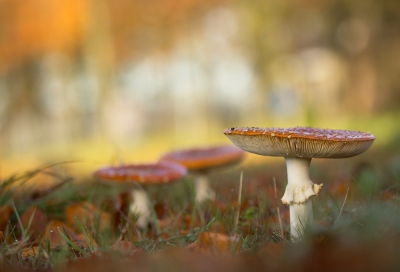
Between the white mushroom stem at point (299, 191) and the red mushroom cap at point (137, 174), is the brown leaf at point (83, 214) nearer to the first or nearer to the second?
the red mushroom cap at point (137, 174)

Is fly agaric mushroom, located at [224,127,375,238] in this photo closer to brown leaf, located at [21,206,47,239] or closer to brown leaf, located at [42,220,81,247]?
brown leaf, located at [42,220,81,247]

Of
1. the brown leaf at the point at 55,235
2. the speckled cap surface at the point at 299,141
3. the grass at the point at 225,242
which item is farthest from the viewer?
the brown leaf at the point at 55,235

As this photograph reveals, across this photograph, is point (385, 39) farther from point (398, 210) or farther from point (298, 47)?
point (398, 210)

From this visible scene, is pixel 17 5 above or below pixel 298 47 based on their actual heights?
above

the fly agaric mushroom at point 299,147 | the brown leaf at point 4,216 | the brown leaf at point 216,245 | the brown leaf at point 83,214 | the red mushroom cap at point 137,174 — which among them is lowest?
the brown leaf at point 83,214

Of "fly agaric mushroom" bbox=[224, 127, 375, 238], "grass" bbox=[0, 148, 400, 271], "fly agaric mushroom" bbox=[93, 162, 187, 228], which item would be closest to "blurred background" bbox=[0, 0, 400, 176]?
"fly agaric mushroom" bbox=[93, 162, 187, 228]

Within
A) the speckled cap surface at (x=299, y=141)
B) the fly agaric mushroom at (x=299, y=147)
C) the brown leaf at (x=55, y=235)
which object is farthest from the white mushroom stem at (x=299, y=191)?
the brown leaf at (x=55, y=235)

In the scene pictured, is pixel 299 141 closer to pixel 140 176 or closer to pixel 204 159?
pixel 140 176

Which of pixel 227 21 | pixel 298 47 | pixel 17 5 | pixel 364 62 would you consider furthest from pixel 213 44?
pixel 17 5
